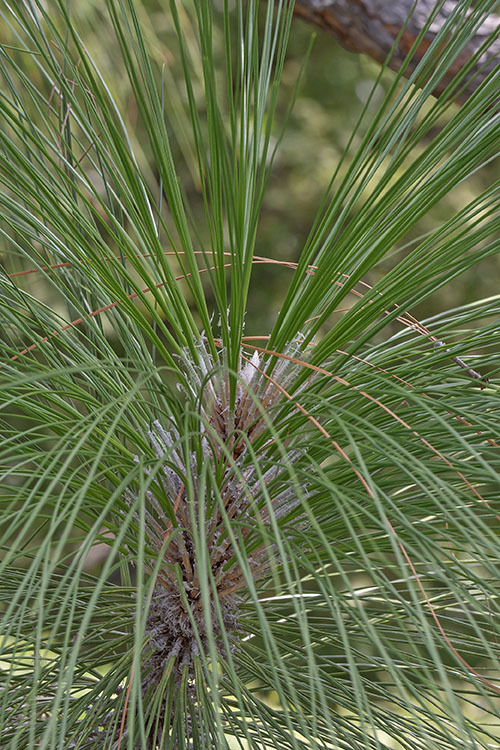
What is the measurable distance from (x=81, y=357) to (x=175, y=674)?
0.53 feet

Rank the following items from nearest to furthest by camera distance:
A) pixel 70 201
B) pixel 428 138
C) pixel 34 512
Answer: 1. pixel 34 512
2. pixel 70 201
3. pixel 428 138

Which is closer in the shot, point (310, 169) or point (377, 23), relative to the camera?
point (377, 23)

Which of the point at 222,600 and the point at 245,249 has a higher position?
the point at 245,249

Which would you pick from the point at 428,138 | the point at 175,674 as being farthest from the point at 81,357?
the point at 428,138

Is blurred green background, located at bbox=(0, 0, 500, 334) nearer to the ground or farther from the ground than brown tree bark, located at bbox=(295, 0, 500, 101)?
farther from the ground

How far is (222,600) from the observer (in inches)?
13.1

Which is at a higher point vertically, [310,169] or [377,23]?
[310,169]

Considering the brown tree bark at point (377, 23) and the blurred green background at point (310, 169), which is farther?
the blurred green background at point (310, 169)

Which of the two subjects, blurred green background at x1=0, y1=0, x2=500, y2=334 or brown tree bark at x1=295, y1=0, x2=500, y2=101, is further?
blurred green background at x1=0, y1=0, x2=500, y2=334

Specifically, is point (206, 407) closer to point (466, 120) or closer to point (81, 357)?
point (81, 357)

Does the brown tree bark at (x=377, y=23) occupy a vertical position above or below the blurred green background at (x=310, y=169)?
below

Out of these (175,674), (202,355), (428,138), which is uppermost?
(428,138)

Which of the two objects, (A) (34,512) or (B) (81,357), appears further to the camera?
(B) (81,357)

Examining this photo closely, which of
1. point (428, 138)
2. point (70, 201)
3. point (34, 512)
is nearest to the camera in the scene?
point (34, 512)
